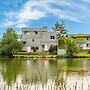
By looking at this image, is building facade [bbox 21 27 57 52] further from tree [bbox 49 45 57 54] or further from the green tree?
the green tree

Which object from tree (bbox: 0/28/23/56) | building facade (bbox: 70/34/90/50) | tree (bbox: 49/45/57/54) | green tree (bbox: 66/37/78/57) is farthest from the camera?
building facade (bbox: 70/34/90/50)

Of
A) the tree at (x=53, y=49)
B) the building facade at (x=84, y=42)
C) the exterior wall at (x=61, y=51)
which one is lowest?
the exterior wall at (x=61, y=51)

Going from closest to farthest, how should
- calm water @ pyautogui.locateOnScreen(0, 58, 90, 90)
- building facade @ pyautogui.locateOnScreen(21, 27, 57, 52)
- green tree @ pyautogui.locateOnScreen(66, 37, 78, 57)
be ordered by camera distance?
calm water @ pyautogui.locateOnScreen(0, 58, 90, 90) < green tree @ pyautogui.locateOnScreen(66, 37, 78, 57) < building facade @ pyautogui.locateOnScreen(21, 27, 57, 52)

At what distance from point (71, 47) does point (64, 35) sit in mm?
21432

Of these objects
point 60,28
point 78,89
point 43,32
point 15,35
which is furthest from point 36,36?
point 78,89

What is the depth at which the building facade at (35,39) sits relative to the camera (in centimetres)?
6675

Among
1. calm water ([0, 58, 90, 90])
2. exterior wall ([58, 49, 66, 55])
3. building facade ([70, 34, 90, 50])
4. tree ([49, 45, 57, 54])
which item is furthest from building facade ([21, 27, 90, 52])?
calm water ([0, 58, 90, 90])

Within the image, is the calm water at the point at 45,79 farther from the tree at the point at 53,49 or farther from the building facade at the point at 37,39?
the building facade at the point at 37,39

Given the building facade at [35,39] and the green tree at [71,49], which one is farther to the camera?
the building facade at [35,39]

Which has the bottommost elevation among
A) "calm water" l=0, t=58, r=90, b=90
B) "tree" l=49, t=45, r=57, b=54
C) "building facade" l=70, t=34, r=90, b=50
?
"calm water" l=0, t=58, r=90, b=90

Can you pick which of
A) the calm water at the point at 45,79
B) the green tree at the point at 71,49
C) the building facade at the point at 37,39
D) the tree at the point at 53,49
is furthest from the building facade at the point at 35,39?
the calm water at the point at 45,79

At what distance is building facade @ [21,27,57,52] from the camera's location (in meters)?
66.8

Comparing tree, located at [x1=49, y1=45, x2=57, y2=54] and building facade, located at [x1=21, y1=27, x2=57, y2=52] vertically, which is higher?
building facade, located at [x1=21, y1=27, x2=57, y2=52]

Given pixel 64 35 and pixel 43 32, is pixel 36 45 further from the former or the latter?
pixel 64 35
